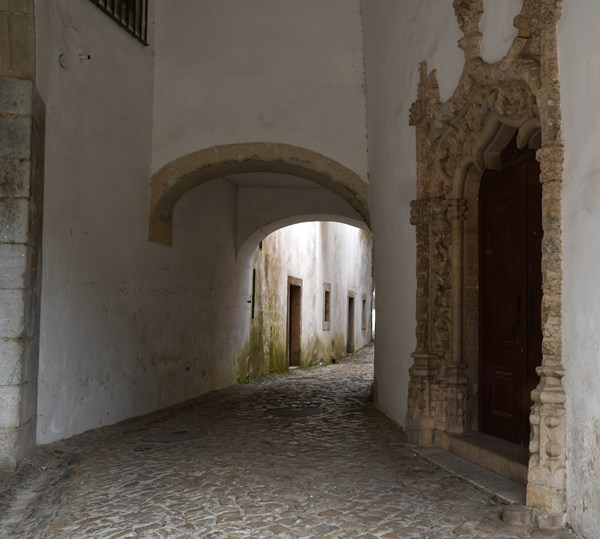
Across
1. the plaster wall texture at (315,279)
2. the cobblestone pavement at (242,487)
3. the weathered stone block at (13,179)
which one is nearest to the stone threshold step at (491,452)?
the cobblestone pavement at (242,487)

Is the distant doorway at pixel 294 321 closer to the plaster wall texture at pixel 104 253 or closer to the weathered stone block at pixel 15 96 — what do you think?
the plaster wall texture at pixel 104 253

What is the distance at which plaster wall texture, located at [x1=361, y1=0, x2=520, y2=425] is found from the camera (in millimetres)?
5586

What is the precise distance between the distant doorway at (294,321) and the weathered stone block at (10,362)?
1072 centimetres

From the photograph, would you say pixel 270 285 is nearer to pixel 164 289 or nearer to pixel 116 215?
pixel 164 289

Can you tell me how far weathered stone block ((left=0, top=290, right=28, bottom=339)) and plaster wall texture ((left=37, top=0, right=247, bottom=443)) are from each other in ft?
1.81

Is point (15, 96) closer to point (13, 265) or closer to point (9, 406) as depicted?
point (13, 265)

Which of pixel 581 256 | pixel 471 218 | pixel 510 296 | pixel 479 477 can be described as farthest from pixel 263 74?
pixel 581 256

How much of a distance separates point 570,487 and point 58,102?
4.60m

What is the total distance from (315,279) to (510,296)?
1270 cm

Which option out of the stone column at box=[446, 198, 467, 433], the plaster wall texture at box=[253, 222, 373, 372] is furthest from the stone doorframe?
the plaster wall texture at box=[253, 222, 373, 372]

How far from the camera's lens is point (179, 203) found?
859cm

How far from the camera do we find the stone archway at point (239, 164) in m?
7.95

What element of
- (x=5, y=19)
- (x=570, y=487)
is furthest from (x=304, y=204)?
(x=570, y=487)

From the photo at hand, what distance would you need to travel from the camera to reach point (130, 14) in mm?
7445
